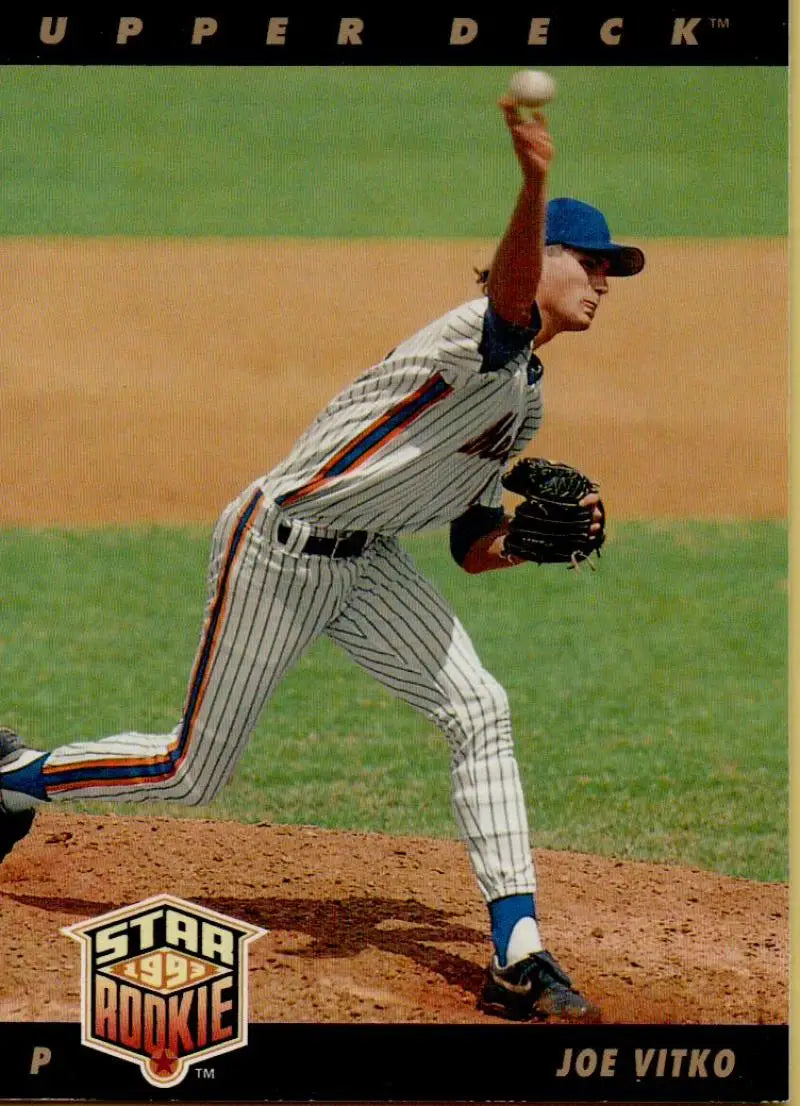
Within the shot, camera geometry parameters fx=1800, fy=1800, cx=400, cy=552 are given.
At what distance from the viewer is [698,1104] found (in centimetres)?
397

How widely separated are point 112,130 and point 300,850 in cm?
1221

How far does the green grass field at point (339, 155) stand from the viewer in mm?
12961

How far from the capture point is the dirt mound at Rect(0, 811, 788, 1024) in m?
4.00

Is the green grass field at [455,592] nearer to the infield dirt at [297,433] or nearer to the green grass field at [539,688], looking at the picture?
the green grass field at [539,688]

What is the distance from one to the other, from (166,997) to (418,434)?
1.36m

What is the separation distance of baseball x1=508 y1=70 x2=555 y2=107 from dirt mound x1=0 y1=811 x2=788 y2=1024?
6.31 ft

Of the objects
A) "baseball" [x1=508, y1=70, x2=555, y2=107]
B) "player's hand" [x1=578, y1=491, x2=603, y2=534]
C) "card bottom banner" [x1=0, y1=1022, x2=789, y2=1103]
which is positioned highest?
"baseball" [x1=508, y1=70, x2=555, y2=107]

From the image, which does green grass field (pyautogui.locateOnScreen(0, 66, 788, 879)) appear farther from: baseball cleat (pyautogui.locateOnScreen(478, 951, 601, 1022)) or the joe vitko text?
baseball cleat (pyautogui.locateOnScreen(478, 951, 601, 1022))

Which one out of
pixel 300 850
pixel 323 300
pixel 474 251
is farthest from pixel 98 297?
pixel 300 850

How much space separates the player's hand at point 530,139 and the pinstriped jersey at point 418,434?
0.37 meters

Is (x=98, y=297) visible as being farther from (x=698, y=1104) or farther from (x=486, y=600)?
(x=698, y=1104)

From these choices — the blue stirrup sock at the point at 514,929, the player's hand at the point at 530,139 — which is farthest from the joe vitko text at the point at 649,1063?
the player's hand at the point at 530,139
